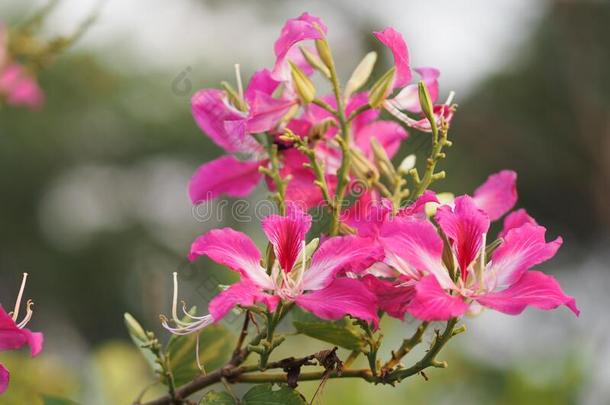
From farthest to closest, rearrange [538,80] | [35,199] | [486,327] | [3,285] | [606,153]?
1. [35,199]
2. [3,285]
3. [538,80]
4. [606,153]
5. [486,327]

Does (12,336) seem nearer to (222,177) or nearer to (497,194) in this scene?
(222,177)

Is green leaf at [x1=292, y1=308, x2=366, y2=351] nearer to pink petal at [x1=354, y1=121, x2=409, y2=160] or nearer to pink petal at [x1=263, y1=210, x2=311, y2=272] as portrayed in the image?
pink petal at [x1=263, y1=210, x2=311, y2=272]

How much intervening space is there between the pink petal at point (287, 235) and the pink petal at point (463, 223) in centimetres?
11

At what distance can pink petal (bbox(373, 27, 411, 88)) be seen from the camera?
675 mm

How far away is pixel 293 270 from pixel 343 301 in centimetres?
7

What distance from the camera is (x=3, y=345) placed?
0.62 m

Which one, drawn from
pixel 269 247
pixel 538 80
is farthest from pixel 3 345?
pixel 538 80

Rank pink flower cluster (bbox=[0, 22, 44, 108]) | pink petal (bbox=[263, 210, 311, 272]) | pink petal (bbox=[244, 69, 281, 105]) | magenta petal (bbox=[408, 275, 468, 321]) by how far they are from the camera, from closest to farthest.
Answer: magenta petal (bbox=[408, 275, 468, 321]) → pink petal (bbox=[263, 210, 311, 272]) → pink petal (bbox=[244, 69, 281, 105]) → pink flower cluster (bbox=[0, 22, 44, 108])

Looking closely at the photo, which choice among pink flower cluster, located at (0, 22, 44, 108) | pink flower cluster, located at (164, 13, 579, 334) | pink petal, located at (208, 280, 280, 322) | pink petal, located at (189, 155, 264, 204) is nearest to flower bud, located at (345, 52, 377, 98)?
pink flower cluster, located at (164, 13, 579, 334)

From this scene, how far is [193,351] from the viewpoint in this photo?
76cm

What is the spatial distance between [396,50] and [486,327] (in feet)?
6.32

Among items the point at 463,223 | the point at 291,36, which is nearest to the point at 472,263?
the point at 463,223

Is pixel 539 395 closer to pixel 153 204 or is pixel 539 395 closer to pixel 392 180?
pixel 392 180

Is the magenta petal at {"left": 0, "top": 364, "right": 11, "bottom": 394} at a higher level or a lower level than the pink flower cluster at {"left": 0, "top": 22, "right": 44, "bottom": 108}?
lower
